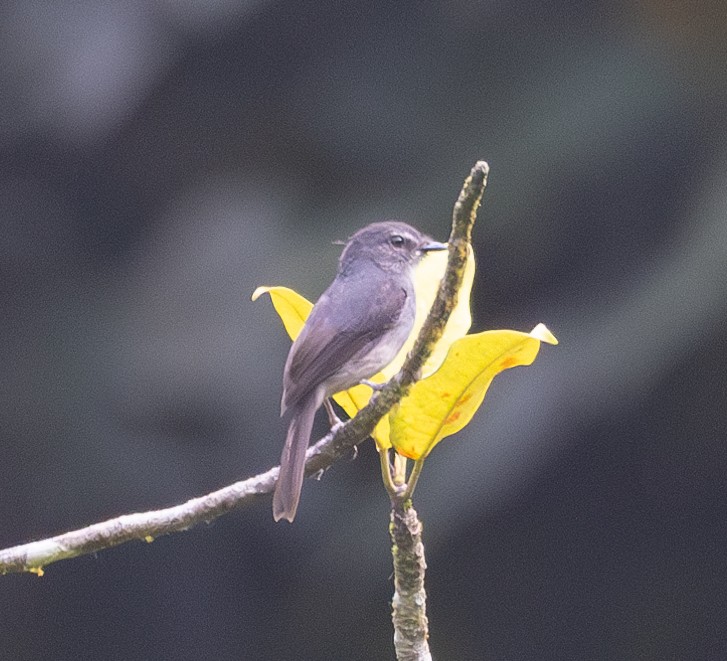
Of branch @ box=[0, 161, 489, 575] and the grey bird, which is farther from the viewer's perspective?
the grey bird

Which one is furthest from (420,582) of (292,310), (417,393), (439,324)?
(292,310)

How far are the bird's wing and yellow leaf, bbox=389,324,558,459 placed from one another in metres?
0.49

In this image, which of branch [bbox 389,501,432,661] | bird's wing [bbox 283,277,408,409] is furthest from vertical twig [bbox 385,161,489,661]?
bird's wing [bbox 283,277,408,409]

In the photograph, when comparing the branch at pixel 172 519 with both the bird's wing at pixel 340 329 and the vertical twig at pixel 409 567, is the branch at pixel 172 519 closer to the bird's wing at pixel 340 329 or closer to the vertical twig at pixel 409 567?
the vertical twig at pixel 409 567

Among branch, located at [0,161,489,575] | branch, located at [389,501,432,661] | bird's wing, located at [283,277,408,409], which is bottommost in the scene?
branch, located at [389,501,432,661]

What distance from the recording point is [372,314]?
93.0 inches

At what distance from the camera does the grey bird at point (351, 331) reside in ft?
6.39

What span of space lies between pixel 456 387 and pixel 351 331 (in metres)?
0.81

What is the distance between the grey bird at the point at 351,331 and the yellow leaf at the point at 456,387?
276 mm

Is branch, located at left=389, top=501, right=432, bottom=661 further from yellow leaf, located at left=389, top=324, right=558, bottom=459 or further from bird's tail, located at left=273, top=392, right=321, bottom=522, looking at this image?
bird's tail, located at left=273, top=392, right=321, bottom=522

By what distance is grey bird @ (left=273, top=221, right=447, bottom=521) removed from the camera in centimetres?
195

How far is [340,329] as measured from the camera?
88.1 inches

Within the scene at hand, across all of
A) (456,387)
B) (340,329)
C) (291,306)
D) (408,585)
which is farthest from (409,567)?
(340,329)

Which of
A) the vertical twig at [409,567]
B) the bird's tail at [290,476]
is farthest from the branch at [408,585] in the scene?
the bird's tail at [290,476]
